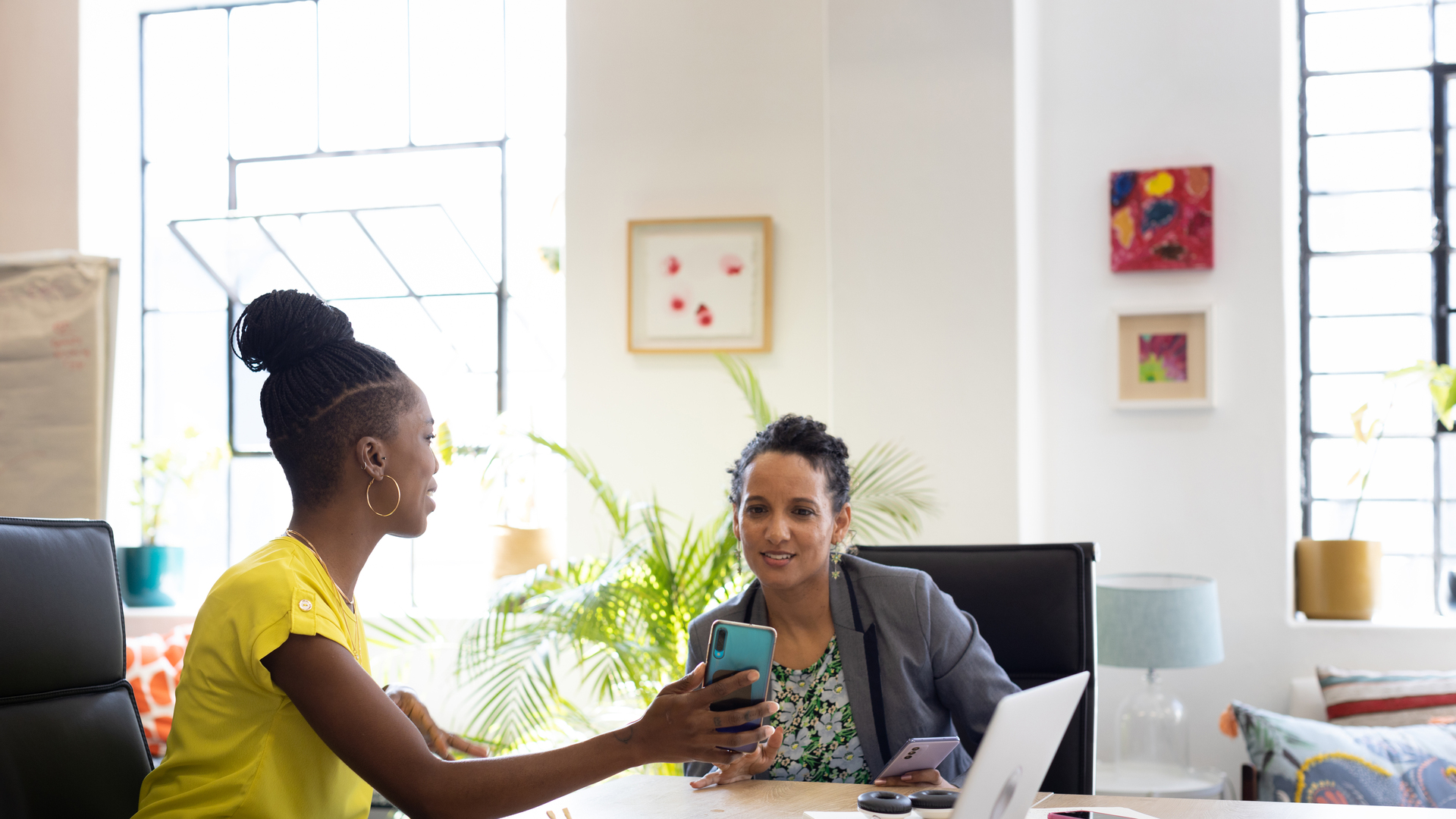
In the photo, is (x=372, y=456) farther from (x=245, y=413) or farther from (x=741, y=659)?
(x=245, y=413)

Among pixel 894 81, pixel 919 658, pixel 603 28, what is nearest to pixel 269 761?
pixel 919 658

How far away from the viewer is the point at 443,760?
117 centimetres

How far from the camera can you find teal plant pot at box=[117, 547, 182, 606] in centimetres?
424

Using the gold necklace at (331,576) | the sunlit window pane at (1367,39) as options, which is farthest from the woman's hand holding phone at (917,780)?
the sunlit window pane at (1367,39)

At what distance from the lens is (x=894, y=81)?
321 cm

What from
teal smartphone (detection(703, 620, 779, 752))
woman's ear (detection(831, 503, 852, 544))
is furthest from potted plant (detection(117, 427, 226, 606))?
teal smartphone (detection(703, 620, 779, 752))

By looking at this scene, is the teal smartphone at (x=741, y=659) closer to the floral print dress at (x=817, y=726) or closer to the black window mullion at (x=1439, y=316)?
the floral print dress at (x=817, y=726)

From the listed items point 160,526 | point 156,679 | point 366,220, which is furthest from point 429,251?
point 156,679

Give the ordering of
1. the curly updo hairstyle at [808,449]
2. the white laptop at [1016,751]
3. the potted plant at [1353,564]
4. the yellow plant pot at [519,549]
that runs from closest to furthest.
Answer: the white laptop at [1016,751] < the curly updo hairstyle at [808,449] < the potted plant at [1353,564] < the yellow plant pot at [519,549]

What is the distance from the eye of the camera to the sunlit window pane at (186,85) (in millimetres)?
4652

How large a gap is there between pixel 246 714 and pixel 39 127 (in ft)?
13.5

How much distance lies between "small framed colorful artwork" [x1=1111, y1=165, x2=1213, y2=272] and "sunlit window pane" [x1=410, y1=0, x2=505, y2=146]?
231 cm

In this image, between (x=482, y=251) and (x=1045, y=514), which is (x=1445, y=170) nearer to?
(x=1045, y=514)

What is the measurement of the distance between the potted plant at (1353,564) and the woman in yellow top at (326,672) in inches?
109
